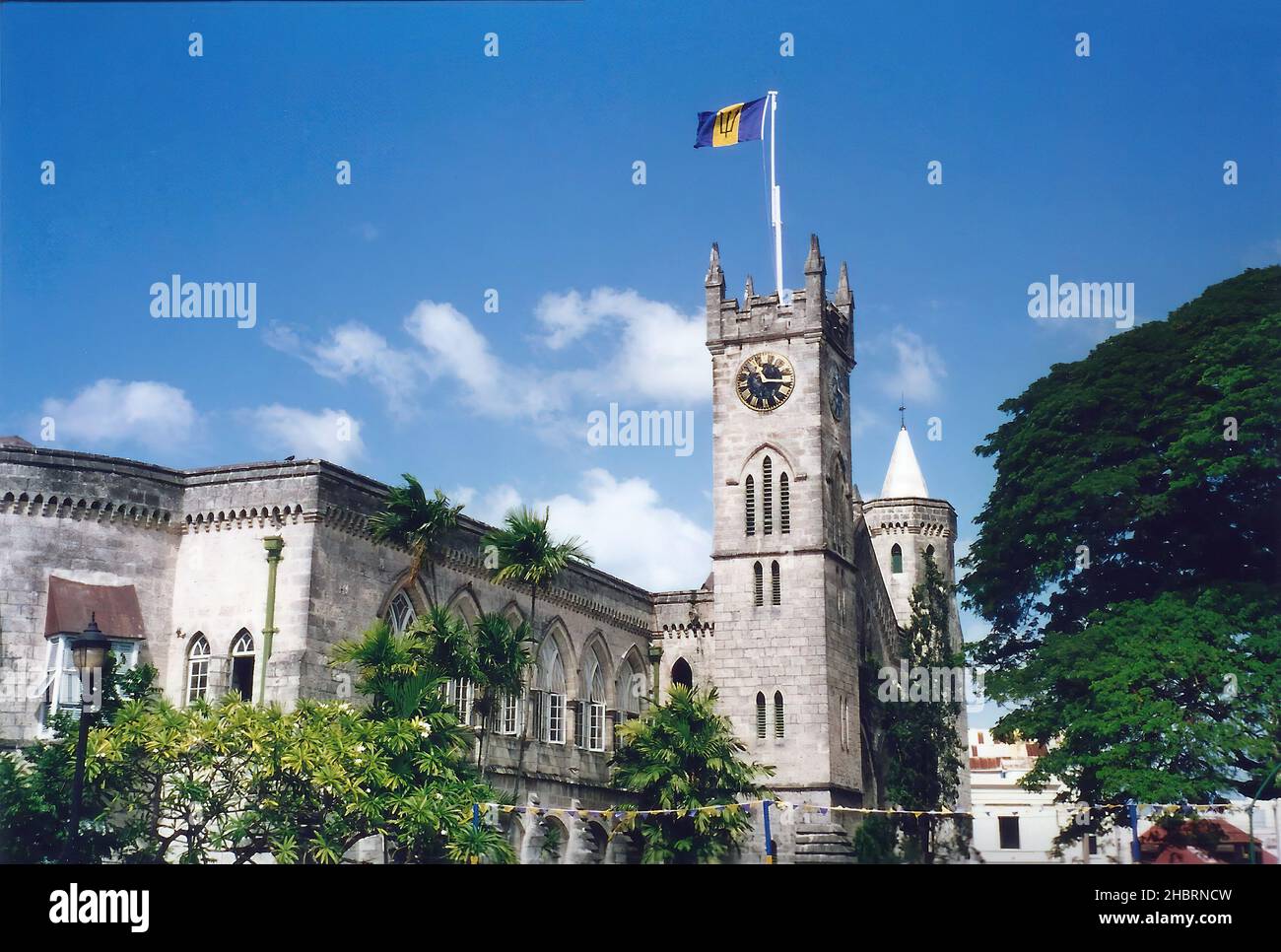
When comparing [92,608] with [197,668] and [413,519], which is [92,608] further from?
[413,519]

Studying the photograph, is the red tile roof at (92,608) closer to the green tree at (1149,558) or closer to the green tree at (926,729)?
the green tree at (1149,558)

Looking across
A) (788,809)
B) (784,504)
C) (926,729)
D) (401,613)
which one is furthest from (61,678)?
(926,729)

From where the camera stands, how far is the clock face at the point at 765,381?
53312 mm

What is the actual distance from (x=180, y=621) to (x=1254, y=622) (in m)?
27.2

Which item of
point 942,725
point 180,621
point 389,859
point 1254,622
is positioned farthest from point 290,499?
point 942,725

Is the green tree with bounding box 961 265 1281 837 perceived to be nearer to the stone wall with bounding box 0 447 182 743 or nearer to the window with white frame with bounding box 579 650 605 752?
the window with white frame with bounding box 579 650 605 752

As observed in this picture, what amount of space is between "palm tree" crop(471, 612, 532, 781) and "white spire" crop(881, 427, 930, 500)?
109 ft

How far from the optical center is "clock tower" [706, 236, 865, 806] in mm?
50375

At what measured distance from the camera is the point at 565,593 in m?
49.5

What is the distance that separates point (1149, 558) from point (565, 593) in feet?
60.0

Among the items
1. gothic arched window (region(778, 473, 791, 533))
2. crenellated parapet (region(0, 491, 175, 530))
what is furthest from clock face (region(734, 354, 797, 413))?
crenellated parapet (region(0, 491, 175, 530))

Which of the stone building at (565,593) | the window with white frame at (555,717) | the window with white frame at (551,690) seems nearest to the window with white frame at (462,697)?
the stone building at (565,593)
